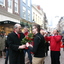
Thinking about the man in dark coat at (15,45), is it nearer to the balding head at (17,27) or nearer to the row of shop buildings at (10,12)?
the balding head at (17,27)

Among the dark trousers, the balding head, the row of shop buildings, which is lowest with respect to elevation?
the dark trousers

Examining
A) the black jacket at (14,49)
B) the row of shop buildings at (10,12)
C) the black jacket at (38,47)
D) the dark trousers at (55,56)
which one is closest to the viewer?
the black jacket at (38,47)

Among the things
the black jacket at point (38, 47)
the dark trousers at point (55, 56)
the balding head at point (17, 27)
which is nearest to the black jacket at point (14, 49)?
the balding head at point (17, 27)

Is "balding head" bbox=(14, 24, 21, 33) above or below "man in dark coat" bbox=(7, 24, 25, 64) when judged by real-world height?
above

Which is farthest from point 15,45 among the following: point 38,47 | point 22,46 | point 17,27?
point 38,47

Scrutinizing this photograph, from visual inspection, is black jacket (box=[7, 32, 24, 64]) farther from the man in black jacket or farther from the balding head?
the man in black jacket

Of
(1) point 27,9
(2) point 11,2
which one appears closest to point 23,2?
(1) point 27,9

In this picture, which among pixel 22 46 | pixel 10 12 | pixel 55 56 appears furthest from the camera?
pixel 10 12

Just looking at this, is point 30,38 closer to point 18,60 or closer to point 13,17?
point 18,60

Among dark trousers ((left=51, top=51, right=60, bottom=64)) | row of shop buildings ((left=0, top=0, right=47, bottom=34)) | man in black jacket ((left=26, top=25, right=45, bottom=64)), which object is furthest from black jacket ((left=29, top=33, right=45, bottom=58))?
row of shop buildings ((left=0, top=0, right=47, bottom=34))

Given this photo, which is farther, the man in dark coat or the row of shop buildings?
the row of shop buildings

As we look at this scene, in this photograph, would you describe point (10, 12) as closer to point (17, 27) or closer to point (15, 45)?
point (17, 27)

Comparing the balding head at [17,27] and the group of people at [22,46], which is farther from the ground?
the balding head at [17,27]

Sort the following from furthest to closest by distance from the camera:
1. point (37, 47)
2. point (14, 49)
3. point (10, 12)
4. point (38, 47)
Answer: point (10, 12)
point (14, 49)
point (38, 47)
point (37, 47)
